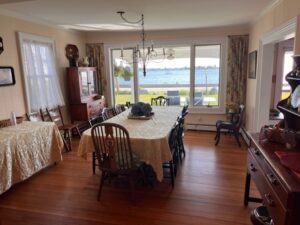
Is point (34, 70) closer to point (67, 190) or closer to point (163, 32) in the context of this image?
point (67, 190)

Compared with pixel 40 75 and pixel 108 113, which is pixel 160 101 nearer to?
pixel 108 113

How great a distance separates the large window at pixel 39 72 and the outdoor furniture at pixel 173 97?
2556mm

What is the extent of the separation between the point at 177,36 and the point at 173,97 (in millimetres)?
Answer: 1470

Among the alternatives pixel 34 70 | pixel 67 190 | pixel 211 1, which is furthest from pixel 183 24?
pixel 67 190

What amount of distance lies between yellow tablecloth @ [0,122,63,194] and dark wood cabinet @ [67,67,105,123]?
1395mm

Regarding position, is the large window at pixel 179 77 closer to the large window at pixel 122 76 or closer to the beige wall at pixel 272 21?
the large window at pixel 122 76

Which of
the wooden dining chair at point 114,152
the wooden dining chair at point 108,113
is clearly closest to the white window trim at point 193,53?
the wooden dining chair at point 108,113

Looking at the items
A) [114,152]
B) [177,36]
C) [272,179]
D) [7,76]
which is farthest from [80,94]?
[272,179]

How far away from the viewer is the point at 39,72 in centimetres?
418

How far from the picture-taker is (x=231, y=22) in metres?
4.49

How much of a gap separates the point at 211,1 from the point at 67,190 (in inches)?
123

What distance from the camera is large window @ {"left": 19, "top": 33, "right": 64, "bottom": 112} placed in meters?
3.89

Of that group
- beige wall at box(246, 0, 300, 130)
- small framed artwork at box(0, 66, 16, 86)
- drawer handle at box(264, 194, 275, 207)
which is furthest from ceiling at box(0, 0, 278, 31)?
drawer handle at box(264, 194, 275, 207)

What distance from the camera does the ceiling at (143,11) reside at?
3.04m
